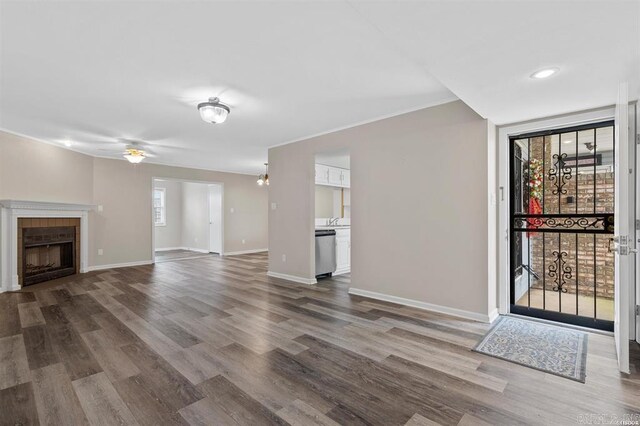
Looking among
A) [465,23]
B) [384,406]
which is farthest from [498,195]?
[384,406]

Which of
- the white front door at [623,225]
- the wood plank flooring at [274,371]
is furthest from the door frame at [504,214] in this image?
the white front door at [623,225]

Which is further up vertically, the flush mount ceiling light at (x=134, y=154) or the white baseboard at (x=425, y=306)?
the flush mount ceiling light at (x=134, y=154)

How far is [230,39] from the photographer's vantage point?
2.23 m

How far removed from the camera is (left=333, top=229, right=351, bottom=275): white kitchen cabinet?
5805 mm

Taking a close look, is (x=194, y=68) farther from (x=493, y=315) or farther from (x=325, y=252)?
(x=493, y=315)

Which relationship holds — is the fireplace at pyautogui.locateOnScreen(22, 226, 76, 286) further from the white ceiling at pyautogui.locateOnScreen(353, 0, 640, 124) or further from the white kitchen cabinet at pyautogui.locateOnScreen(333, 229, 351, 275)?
the white ceiling at pyautogui.locateOnScreen(353, 0, 640, 124)

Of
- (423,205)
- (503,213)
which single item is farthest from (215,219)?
(503,213)

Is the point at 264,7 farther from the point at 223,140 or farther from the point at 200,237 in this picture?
the point at 200,237

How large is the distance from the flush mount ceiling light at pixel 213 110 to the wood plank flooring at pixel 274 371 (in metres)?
2.25

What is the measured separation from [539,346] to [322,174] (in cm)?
436

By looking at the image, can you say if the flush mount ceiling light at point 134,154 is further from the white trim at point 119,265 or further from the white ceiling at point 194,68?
the white trim at point 119,265

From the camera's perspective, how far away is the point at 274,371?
226 cm

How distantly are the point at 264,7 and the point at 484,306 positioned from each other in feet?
11.0

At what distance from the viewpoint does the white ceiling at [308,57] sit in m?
1.71
